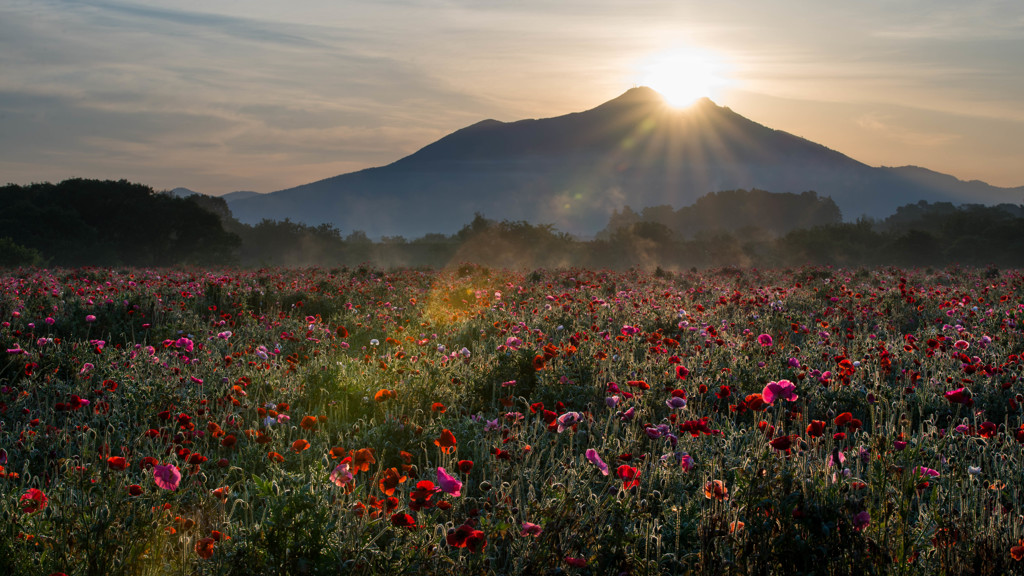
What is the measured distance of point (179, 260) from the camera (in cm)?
3894

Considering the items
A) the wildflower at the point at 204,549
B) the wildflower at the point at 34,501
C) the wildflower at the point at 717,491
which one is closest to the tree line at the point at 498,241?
the wildflower at the point at 717,491

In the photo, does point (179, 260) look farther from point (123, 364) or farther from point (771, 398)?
point (771, 398)

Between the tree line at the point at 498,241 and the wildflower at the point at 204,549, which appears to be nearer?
the wildflower at the point at 204,549

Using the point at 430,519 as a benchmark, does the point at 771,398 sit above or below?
above

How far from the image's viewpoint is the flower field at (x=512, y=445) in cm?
254

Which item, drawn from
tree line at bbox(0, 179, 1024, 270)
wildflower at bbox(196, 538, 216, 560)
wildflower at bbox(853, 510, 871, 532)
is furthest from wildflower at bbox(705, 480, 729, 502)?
tree line at bbox(0, 179, 1024, 270)

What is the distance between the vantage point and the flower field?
A: 254cm

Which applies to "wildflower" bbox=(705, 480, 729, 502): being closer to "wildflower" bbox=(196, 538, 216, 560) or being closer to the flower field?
the flower field

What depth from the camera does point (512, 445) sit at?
3.61 meters

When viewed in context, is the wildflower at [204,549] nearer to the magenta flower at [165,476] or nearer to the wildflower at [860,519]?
the magenta flower at [165,476]

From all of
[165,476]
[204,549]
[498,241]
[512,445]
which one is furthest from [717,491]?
[498,241]

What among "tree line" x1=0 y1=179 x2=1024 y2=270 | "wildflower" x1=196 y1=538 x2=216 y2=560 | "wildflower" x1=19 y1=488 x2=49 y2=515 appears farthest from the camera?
"tree line" x1=0 y1=179 x2=1024 y2=270

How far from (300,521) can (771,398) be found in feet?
5.91

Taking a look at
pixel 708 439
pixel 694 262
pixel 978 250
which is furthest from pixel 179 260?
pixel 978 250
